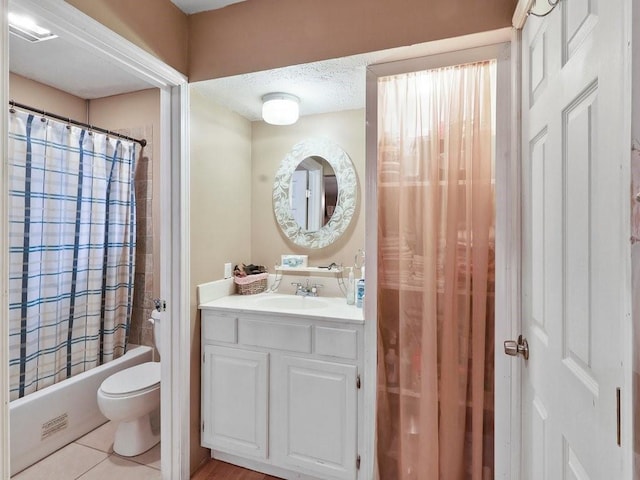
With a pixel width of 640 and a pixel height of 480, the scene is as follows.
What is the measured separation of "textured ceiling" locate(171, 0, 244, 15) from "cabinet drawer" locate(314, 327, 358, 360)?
176 centimetres

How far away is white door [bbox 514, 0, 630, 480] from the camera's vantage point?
0.61 m

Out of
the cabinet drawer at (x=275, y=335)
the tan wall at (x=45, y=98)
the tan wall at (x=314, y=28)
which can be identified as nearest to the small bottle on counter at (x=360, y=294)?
the cabinet drawer at (x=275, y=335)

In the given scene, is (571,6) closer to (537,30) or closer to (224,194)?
(537,30)

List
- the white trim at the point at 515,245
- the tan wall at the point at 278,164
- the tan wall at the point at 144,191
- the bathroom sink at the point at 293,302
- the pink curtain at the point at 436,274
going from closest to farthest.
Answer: the white trim at the point at 515,245 → the pink curtain at the point at 436,274 → the bathroom sink at the point at 293,302 → the tan wall at the point at 278,164 → the tan wall at the point at 144,191

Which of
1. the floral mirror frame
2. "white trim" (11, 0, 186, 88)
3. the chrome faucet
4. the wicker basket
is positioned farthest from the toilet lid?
"white trim" (11, 0, 186, 88)

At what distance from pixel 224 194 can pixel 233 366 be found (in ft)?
3.51

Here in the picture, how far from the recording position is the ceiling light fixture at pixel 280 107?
202cm

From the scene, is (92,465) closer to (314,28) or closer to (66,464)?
(66,464)

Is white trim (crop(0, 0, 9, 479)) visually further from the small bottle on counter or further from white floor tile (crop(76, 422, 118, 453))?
the small bottle on counter

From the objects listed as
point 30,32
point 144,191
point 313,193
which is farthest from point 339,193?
point 30,32

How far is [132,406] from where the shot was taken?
199 cm

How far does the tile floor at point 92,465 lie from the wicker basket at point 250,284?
3.68ft

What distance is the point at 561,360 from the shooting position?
2.97 feet

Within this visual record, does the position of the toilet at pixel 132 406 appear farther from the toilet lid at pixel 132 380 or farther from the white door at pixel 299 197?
the white door at pixel 299 197
